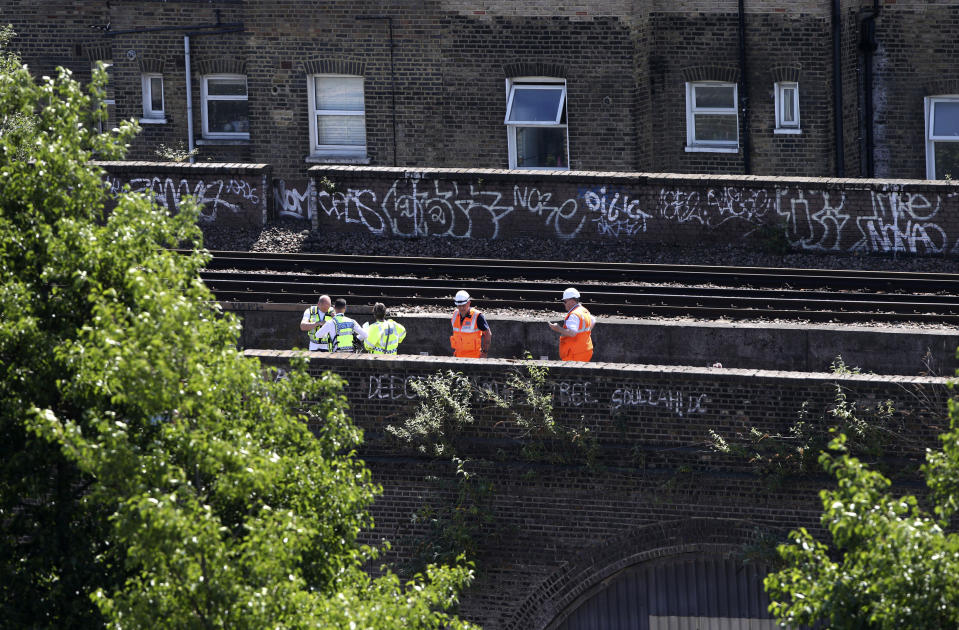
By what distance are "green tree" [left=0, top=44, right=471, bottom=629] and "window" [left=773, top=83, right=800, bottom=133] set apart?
18916 mm

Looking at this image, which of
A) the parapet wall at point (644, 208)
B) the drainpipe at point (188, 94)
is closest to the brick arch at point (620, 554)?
the parapet wall at point (644, 208)

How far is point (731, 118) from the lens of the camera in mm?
27391

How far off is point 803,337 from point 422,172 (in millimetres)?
8415

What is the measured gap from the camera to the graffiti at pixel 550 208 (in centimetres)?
2233

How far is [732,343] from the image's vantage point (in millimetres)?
Result: 16500

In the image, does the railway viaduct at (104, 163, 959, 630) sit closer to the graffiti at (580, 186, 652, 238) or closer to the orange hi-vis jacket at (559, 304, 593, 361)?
the orange hi-vis jacket at (559, 304, 593, 361)

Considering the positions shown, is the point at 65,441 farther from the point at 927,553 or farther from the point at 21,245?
the point at 927,553

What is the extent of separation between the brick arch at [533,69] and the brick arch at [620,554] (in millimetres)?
15476

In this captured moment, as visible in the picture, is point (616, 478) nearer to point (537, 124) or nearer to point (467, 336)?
point (467, 336)

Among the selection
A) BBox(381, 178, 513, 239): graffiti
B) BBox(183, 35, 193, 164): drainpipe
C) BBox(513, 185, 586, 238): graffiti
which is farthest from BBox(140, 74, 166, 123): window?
BBox(513, 185, 586, 238): graffiti

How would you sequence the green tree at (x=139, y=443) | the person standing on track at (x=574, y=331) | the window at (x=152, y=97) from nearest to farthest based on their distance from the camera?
the green tree at (x=139, y=443) → the person standing on track at (x=574, y=331) → the window at (x=152, y=97)

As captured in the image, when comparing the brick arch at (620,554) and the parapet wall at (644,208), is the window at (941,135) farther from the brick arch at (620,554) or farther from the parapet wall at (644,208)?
the brick arch at (620,554)

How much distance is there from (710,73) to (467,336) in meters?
13.0

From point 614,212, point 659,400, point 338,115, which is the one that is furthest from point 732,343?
point 338,115
